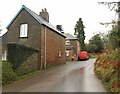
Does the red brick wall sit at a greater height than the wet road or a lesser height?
greater

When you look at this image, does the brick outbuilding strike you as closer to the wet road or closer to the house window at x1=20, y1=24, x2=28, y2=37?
the house window at x1=20, y1=24, x2=28, y2=37

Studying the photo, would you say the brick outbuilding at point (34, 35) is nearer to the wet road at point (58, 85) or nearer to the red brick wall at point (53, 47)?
the red brick wall at point (53, 47)

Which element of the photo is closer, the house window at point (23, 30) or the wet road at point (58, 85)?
the wet road at point (58, 85)

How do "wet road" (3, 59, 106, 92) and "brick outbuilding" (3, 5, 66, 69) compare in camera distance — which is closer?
"wet road" (3, 59, 106, 92)

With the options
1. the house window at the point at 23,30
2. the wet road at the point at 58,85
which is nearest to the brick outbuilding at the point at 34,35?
the house window at the point at 23,30

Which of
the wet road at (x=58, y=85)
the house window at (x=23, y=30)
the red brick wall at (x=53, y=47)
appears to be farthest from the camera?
the red brick wall at (x=53, y=47)

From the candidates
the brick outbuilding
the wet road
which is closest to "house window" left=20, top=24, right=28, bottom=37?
the brick outbuilding

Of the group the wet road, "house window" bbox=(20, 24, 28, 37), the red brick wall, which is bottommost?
the wet road

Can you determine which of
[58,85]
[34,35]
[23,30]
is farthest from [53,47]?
[58,85]

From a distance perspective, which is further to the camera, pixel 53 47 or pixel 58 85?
pixel 53 47

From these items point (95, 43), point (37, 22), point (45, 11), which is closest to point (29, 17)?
point (37, 22)

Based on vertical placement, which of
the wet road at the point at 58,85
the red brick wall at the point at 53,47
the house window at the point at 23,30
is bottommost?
the wet road at the point at 58,85

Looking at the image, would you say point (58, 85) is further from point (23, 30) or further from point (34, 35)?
point (23, 30)

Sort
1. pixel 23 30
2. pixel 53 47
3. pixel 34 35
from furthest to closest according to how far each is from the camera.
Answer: pixel 53 47 → pixel 23 30 → pixel 34 35
